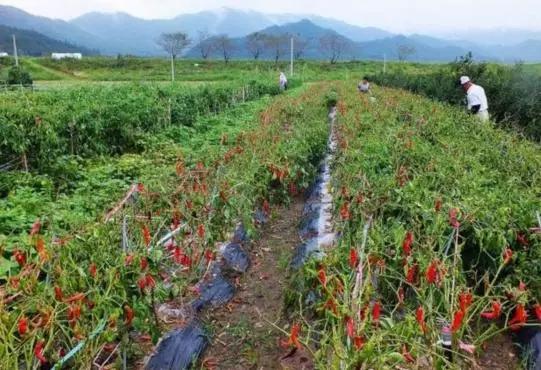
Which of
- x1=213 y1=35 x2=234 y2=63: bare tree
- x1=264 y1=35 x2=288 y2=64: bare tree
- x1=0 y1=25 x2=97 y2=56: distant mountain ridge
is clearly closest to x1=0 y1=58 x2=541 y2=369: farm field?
x1=264 y1=35 x2=288 y2=64: bare tree

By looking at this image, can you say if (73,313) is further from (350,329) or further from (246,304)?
(246,304)

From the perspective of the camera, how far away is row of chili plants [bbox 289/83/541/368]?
7.41 feet

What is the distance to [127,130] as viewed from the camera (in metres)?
9.41

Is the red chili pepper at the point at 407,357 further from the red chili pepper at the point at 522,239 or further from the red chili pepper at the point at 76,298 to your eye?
the red chili pepper at the point at 522,239

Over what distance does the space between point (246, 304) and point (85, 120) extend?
223 inches

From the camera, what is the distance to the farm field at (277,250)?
2.37 m

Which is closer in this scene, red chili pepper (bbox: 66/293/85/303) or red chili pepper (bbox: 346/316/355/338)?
red chili pepper (bbox: 346/316/355/338)

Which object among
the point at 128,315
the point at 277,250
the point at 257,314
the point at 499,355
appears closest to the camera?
the point at 128,315

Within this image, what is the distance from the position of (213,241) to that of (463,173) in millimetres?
2394

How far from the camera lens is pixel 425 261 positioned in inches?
117

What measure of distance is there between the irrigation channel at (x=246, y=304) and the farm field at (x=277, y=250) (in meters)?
0.02

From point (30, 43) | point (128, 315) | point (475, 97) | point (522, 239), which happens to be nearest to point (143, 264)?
point (128, 315)

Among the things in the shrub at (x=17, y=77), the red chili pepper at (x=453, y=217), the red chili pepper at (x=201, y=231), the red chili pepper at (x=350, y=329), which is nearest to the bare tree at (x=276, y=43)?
the shrub at (x=17, y=77)

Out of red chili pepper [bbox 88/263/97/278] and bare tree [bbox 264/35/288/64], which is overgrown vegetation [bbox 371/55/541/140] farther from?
bare tree [bbox 264/35/288/64]
